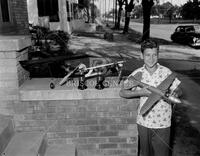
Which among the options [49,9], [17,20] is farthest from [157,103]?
[49,9]

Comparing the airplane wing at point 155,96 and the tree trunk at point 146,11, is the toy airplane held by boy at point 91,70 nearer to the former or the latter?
the airplane wing at point 155,96

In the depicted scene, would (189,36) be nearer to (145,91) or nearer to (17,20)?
(17,20)

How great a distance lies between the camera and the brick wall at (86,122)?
3256mm

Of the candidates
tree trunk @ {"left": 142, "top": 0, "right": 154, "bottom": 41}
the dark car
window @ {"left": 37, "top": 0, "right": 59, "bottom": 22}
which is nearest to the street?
the dark car

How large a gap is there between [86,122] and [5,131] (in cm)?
100

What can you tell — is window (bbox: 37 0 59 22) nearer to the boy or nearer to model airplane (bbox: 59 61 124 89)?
model airplane (bbox: 59 61 124 89)

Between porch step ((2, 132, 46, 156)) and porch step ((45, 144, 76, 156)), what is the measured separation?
10cm

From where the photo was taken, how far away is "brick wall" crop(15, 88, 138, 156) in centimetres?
326

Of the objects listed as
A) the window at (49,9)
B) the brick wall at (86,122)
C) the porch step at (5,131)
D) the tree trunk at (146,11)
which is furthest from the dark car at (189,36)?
the porch step at (5,131)

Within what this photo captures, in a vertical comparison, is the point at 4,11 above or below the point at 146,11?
below

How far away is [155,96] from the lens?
2453 mm

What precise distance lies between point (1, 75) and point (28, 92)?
41 centimetres

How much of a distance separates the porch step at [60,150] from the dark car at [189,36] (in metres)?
→ 15.7


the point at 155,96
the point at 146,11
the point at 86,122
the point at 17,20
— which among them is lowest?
the point at 86,122
